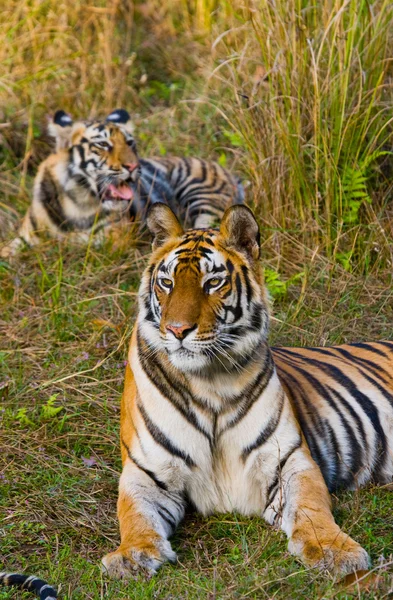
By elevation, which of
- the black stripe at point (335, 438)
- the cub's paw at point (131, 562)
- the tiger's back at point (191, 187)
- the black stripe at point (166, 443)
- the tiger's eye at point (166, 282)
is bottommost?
the tiger's back at point (191, 187)

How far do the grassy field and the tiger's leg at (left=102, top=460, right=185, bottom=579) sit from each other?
62 millimetres

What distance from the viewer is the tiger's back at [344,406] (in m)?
3.88

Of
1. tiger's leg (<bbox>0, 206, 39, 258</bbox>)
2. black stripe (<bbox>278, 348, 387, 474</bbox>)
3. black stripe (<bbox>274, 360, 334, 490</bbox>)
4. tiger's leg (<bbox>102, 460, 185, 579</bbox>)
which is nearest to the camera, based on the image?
tiger's leg (<bbox>102, 460, 185, 579</bbox>)

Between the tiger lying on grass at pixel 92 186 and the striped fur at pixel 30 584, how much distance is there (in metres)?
3.17

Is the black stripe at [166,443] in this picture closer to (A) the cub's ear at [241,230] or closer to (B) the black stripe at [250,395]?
(B) the black stripe at [250,395]

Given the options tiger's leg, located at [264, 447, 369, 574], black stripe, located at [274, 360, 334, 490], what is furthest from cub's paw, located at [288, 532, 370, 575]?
black stripe, located at [274, 360, 334, 490]

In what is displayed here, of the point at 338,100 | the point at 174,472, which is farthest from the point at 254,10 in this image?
the point at 174,472

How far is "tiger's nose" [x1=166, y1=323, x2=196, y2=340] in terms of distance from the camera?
327 centimetres

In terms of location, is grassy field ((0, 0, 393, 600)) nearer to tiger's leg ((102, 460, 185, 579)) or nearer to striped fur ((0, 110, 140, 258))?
tiger's leg ((102, 460, 185, 579))

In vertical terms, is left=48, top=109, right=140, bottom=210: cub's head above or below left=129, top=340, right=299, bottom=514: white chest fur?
below

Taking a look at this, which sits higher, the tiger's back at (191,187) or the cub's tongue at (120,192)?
the cub's tongue at (120,192)

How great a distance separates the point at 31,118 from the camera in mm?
7734

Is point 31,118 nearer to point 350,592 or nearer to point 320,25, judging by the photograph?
point 320,25

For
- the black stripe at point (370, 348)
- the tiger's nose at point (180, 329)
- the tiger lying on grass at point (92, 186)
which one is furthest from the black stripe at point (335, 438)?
the tiger lying on grass at point (92, 186)
